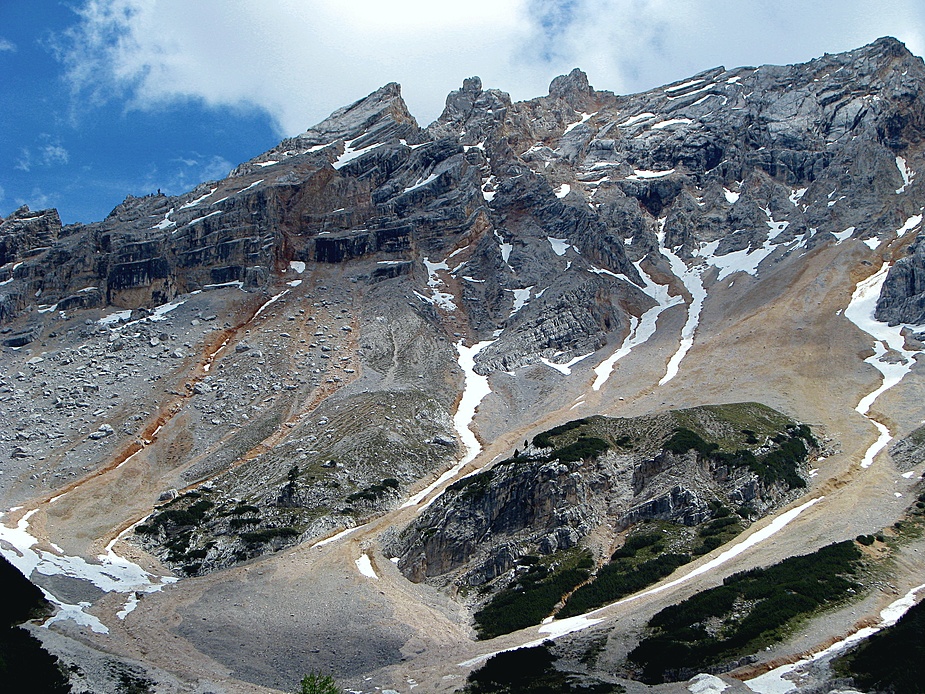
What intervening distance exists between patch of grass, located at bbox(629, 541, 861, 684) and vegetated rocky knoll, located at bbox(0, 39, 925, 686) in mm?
10049

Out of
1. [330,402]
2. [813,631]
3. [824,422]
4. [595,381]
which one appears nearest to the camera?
[813,631]

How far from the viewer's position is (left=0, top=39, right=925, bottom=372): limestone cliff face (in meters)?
130

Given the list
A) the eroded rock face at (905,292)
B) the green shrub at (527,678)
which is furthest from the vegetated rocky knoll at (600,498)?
the eroded rock face at (905,292)

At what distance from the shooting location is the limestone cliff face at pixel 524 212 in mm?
130375

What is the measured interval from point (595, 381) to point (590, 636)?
60543 mm

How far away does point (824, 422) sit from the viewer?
3189 inches

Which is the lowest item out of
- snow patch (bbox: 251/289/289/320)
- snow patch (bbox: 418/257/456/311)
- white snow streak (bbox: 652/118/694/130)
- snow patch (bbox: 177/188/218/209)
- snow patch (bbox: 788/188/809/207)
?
snow patch (bbox: 788/188/809/207)

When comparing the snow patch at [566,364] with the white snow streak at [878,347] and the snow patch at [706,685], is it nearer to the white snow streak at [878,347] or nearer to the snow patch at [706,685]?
the white snow streak at [878,347]

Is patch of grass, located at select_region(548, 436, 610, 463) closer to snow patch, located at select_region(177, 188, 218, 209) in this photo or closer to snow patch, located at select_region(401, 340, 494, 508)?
snow patch, located at select_region(401, 340, 494, 508)

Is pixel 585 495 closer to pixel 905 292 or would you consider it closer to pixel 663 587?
pixel 663 587

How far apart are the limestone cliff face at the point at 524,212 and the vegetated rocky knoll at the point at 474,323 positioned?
1.94ft

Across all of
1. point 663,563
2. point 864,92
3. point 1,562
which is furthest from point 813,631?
point 864,92

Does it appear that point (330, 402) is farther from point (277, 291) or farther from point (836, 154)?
point (836, 154)

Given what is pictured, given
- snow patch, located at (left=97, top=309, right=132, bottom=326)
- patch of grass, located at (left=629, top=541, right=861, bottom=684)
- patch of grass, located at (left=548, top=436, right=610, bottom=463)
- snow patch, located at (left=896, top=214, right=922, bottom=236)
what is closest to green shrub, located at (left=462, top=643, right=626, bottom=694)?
patch of grass, located at (left=629, top=541, right=861, bottom=684)
